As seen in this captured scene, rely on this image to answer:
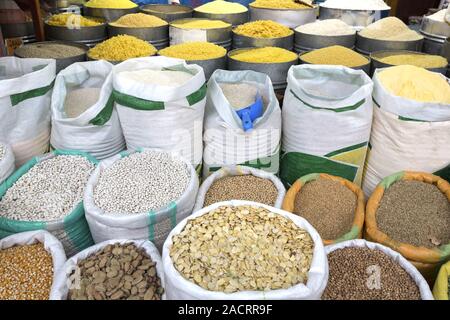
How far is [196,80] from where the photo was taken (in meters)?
1.67

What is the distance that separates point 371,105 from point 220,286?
1066 mm

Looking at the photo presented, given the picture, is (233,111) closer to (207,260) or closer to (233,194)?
(233,194)

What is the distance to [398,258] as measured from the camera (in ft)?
4.42

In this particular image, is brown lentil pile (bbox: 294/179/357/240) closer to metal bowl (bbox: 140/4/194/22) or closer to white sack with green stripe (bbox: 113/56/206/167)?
white sack with green stripe (bbox: 113/56/206/167)

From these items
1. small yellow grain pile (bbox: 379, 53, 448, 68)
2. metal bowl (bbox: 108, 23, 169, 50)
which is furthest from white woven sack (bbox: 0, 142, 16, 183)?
small yellow grain pile (bbox: 379, 53, 448, 68)

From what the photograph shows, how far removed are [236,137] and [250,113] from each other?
0.12 meters

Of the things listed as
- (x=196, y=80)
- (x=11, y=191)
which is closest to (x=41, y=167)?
(x=11, y=191)

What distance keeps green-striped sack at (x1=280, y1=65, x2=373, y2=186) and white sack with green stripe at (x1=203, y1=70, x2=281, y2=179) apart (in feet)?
0.28

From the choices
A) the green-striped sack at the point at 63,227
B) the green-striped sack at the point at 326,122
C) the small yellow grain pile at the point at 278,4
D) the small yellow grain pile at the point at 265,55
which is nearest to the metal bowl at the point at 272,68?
the small yellow grain pile at the point at 265,55

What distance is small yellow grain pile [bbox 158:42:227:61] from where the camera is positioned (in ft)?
6.83

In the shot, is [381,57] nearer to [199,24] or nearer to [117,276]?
[199,24]

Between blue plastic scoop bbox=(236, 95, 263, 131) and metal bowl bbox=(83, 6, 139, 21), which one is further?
metal bowl bbox=(83, 6, 139, 21)

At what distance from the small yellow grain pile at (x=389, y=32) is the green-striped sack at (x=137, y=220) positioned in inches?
62.7

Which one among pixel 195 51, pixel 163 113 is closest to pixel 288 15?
pixel 195 51
